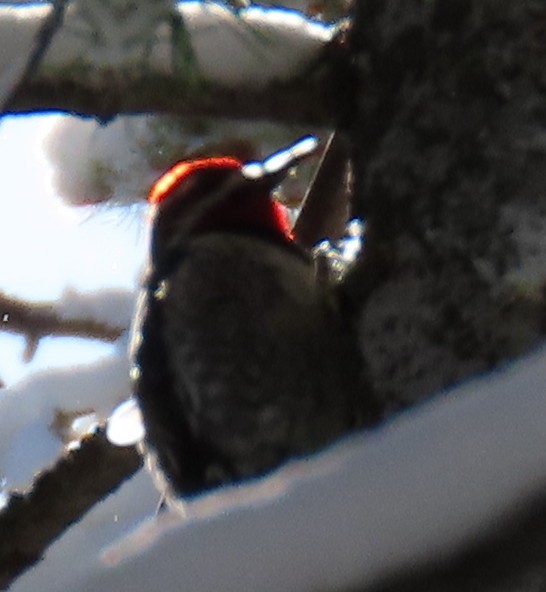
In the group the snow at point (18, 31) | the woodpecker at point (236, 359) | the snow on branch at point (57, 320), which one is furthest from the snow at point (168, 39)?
the snow on branch at point (57, 320)

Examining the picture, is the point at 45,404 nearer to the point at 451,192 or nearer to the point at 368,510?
the point at 451,192

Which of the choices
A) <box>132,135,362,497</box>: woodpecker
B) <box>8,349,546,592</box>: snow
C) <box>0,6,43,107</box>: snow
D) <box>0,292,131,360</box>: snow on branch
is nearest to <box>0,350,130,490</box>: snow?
<box>0,292,131,360</box>: snow on branch

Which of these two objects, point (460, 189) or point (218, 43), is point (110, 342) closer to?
point (218, 43)

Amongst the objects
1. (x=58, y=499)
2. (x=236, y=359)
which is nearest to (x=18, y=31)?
(x=236, y=359)

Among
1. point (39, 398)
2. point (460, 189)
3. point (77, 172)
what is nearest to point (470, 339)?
point (460, 189)

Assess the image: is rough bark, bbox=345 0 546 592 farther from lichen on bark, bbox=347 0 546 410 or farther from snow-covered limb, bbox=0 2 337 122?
snow-covered limb, bbox=0 2 337 122

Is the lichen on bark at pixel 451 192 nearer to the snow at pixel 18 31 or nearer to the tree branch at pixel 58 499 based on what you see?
the snow at pixel 18 31
